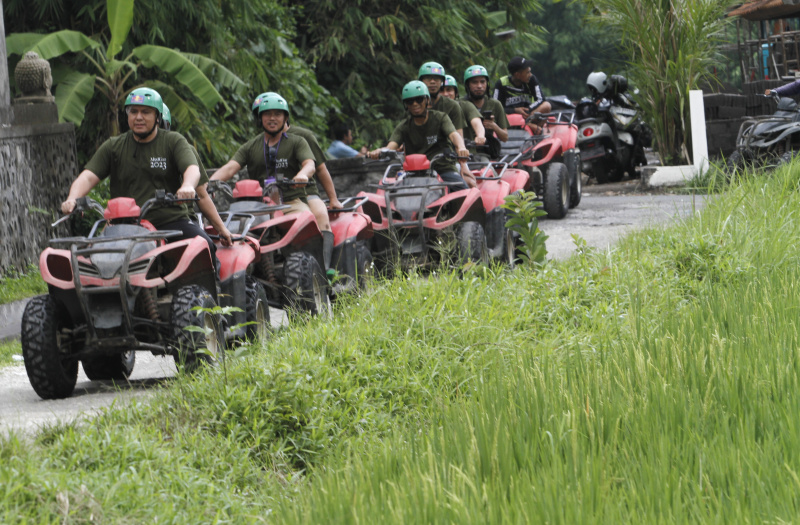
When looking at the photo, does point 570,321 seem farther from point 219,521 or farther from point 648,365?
point 219,521

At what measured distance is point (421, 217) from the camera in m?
10.7

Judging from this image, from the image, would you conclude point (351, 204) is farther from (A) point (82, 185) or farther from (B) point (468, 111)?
(A) point (82, 185)

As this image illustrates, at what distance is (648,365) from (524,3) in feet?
75.3

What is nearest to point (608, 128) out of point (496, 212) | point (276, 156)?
point (496, 212)

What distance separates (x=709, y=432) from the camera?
4.36 metres

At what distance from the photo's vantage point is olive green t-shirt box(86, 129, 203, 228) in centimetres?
769

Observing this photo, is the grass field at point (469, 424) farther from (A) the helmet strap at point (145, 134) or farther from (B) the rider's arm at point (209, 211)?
(A) the helmet strap at point (145, 134)

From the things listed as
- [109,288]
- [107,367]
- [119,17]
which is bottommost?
[107,367]

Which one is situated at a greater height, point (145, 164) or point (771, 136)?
point (145, 164)

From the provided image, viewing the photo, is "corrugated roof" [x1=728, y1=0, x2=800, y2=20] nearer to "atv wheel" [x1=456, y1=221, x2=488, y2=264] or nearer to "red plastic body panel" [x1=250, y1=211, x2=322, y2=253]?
"atv wheel" [x1=456, y1=221, x2=488, y2=264]

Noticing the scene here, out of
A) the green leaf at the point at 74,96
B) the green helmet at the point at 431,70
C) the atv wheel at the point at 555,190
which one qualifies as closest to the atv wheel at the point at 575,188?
the atv wheel at the point at 555,190

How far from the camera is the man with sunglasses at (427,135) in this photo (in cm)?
1148

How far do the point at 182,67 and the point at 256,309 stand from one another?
725 cm

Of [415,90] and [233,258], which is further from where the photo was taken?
[415,90]
